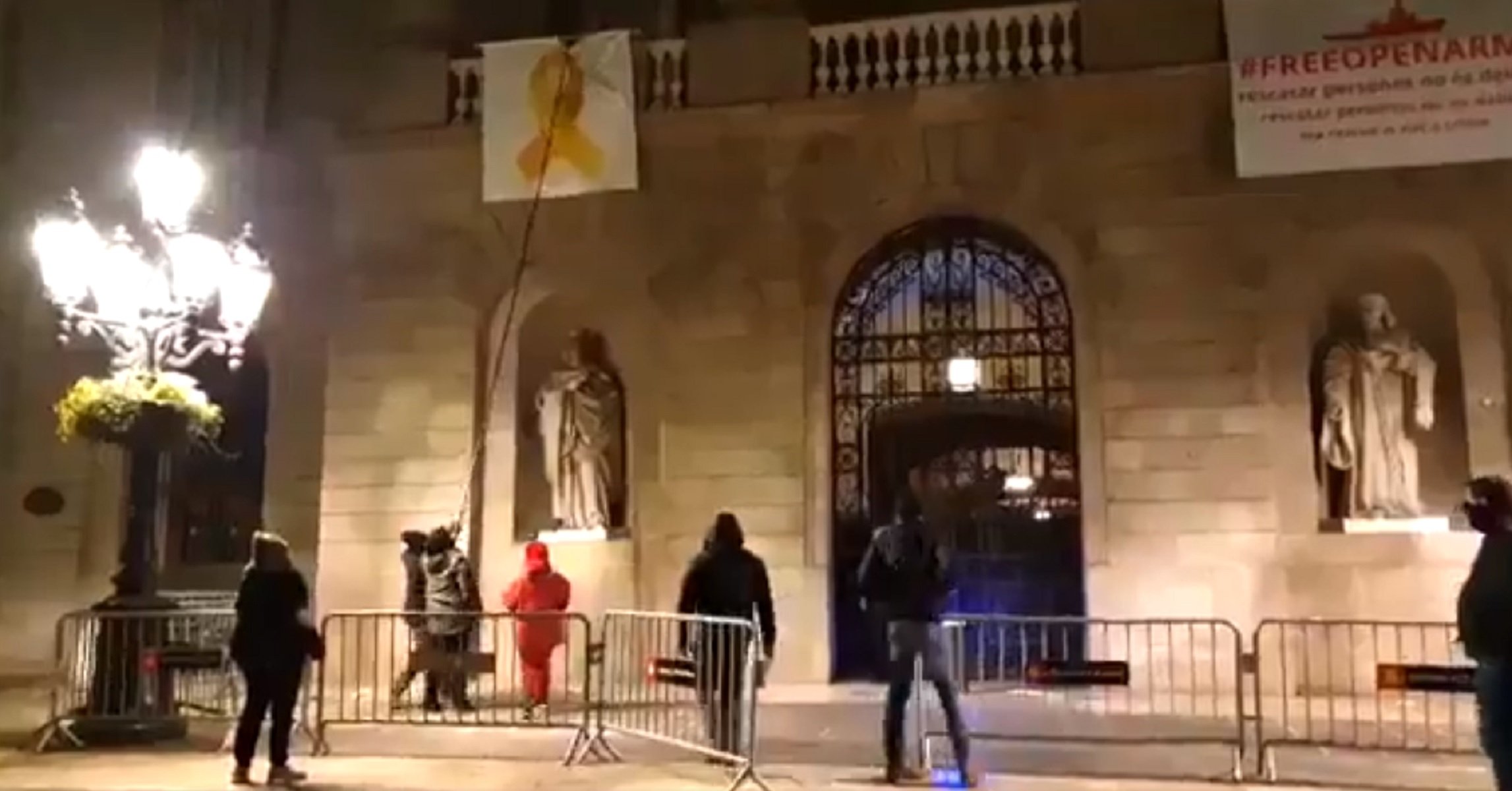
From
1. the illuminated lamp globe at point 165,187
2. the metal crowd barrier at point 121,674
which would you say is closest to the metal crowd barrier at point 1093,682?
the metal crowd barrier at point 121,674

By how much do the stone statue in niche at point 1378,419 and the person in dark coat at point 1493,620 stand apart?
19.7ft

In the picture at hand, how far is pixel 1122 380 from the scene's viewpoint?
42.2 ft

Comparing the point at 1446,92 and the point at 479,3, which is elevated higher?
the point at 479,3

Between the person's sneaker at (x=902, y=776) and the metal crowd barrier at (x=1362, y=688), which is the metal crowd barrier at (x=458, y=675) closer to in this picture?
the person's sneaker at (x=902, y=776)

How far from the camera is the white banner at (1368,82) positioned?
39.3ft

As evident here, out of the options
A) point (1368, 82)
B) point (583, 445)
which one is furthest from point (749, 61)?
point (1368, 82)

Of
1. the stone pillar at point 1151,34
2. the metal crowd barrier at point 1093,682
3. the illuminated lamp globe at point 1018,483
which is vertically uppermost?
the stone pillar at point 1151,34

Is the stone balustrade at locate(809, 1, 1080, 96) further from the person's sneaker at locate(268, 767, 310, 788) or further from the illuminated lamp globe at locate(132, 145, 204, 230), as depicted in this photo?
the person's sneaker at locate(268, 767, 310, 788)

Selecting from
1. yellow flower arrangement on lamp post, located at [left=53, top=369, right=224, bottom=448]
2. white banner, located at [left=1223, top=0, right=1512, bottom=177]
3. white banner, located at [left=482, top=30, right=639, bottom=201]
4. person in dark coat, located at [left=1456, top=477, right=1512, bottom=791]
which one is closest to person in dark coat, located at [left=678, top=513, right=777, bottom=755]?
person in dark coat, located at [left=1456, top=477, right=1512, bottom=791]

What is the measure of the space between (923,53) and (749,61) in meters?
1.59

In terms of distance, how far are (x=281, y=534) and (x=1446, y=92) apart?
11.8 meters

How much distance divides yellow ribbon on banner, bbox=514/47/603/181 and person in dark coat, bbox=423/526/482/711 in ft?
12.0

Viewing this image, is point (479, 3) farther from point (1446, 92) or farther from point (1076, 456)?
point (1446, 92)

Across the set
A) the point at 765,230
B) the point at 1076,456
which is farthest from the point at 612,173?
the point at 1076,456
